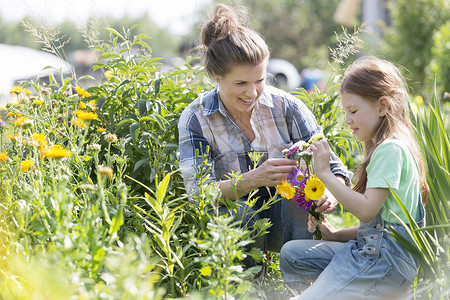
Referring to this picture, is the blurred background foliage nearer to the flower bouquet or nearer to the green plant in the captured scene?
the green plant

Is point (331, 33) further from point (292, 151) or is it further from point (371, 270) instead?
point (371, 270)

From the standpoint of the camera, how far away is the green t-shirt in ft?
6.13

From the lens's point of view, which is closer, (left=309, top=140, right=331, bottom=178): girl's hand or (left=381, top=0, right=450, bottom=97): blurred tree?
(left=309, top=140, right=331, bottom=178): girl's hand

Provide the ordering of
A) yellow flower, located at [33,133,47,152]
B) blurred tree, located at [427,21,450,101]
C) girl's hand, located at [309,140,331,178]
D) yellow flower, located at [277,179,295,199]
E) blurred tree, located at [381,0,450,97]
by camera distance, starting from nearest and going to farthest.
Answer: yellow flower, located at [33,133,47,152] → girl's hand, located at [309,140,331,178] → yellow flower, located at [277,179,295,199] → blurred tree, located at [427,21,450,101] → blurred tree, located at [381,0,450,97]

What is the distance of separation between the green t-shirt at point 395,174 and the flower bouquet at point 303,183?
209mm

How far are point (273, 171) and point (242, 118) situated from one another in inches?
20.8

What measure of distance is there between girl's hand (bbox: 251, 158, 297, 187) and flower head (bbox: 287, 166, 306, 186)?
2 cm

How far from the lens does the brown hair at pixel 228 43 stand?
7.70ft

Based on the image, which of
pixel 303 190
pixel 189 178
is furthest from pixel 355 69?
pixel 189 178

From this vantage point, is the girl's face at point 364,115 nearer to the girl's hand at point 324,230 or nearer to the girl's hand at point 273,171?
the girl's hand at point 273,171

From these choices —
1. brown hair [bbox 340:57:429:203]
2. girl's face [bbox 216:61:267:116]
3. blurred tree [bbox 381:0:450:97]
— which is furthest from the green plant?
blurred tree [bbox 381:0:450:97]

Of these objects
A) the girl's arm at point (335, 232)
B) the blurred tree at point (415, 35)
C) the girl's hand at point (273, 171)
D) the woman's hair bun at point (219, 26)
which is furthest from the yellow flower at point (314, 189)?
the blurred tree at point (415, 35)

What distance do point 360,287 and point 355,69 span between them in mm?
853

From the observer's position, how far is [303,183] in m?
2.10
